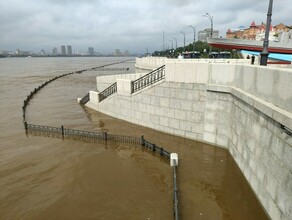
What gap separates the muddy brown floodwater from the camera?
8.58 m

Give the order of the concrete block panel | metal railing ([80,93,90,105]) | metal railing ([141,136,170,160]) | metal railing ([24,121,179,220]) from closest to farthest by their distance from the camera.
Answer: the concrete block panel
metal railing ([141,136,170,160])
metal railing ([24,121,179,220])
metal railing ([80,93,90,105])

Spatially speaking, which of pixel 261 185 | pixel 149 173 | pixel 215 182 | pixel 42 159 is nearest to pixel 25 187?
pixel 42 159

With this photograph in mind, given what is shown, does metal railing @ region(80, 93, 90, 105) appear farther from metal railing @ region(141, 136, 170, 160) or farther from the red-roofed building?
the red-roofed building

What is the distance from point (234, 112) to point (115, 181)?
22.1 ft

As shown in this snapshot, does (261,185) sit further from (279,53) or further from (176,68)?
(279,53)

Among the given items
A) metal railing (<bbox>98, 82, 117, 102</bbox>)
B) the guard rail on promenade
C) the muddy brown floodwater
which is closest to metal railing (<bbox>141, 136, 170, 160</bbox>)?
the muddy brown floodwater

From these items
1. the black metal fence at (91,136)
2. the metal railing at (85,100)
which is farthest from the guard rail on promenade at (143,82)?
the black metal fence at (91,136)

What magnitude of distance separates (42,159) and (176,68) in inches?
361

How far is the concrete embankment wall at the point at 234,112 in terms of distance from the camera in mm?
7168

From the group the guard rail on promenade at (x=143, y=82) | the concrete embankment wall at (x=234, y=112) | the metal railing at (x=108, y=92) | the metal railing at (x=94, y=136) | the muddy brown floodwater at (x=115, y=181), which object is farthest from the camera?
the metal railing at (x=108, y=92)

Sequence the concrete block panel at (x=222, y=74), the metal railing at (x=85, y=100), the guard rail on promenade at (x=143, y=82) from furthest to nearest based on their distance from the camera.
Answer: the metal railing at (x=85, y=100) < the guard rail on promenade at (x=143, y=82) < the concrete block panel at (x=222, y=74)

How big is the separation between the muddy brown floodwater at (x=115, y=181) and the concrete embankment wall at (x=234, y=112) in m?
0.84

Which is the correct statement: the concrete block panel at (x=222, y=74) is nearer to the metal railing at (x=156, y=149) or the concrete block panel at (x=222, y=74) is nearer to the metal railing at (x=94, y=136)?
the metal railing at (x=156, y=149)

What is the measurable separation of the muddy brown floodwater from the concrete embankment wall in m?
0.84
